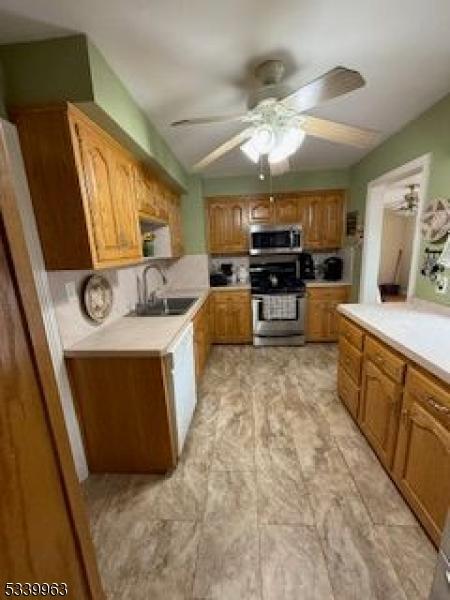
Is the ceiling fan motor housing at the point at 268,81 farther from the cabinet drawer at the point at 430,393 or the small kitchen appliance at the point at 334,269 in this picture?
the small kitchen appliance at the point at 334,269

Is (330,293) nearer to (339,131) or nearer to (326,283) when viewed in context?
(326,283)

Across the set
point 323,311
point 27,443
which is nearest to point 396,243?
point 323,311

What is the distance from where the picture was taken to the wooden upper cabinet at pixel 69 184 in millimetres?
1292

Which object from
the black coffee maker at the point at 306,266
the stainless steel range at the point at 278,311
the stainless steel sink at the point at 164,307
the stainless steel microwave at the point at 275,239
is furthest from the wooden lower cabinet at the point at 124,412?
the black coffee maker at the point at 306,266

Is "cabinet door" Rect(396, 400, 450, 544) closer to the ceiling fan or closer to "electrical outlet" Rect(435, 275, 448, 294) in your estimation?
"electrical outlet" Rect(435, 275, 448, 294)

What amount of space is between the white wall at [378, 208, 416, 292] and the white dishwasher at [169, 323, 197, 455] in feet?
19.4

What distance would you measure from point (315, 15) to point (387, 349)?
1666 millimetres

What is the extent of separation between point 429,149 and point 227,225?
238 cm

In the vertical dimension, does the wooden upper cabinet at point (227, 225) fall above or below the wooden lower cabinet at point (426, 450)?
above

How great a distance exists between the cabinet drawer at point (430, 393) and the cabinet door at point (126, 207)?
1789 mm

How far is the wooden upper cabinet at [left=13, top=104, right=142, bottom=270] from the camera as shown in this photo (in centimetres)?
129

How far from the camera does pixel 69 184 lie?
1.35 m

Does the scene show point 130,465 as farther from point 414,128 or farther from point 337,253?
point 337,253

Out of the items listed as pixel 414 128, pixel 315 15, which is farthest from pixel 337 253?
pixel 315 15
